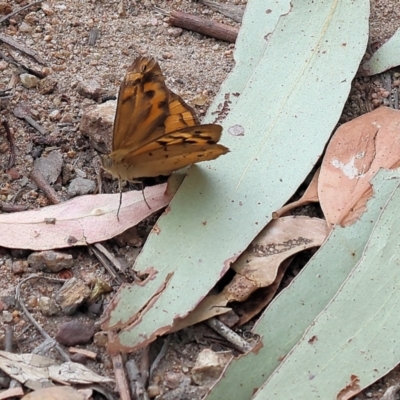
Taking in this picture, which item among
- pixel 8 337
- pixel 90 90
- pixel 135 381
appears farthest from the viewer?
pixel 90 90

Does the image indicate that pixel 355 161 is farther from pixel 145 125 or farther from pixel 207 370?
pixel 207 370

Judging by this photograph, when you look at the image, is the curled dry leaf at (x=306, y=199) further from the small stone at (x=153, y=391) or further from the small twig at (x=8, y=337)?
the small twig at (x=8, y=337)

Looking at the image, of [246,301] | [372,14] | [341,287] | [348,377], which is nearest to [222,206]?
[246,301]

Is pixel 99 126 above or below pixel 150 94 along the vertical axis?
below

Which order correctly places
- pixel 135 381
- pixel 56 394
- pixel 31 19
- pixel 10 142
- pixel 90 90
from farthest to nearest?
pixel 31 19, pixel 90 90, pixel 10 142, pixel 135 381, pixel 56 394

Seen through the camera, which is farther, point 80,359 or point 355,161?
point 355,161

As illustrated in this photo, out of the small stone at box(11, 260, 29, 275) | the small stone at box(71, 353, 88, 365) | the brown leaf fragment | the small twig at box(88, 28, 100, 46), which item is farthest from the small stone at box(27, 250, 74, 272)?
the small twig at box(88, 28, 100, 46)

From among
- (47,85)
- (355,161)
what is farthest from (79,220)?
(355,161)

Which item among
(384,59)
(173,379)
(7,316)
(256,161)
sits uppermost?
(384,59)
